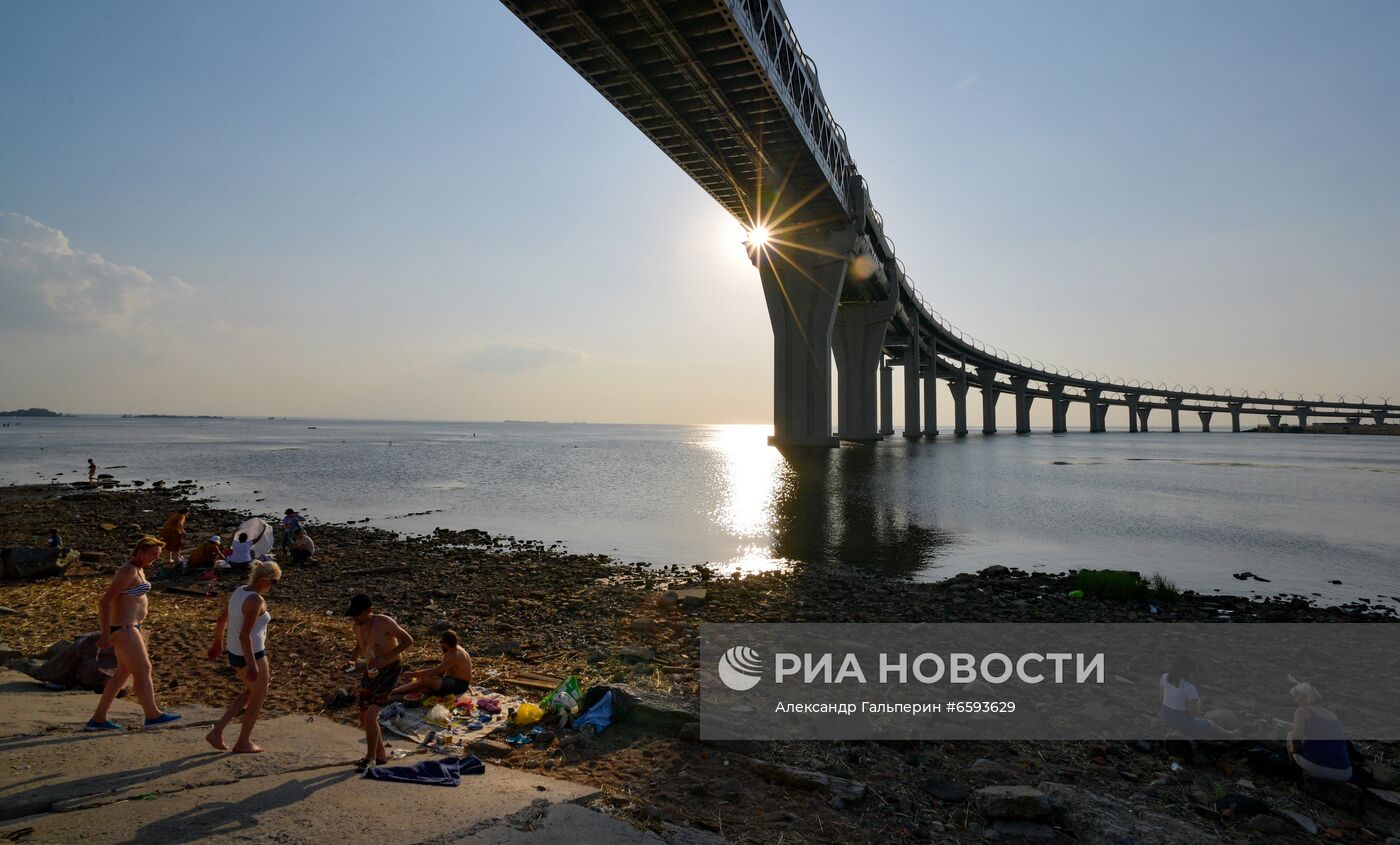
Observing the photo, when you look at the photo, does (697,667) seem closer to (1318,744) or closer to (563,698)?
(563,698)

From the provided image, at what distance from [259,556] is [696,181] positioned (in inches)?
1803

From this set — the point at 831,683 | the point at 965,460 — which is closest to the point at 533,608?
the point at 831,683

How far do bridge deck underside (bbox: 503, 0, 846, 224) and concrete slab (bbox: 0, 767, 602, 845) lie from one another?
33.3 metres

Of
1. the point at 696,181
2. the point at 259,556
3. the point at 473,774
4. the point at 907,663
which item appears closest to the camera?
the point at 473,774

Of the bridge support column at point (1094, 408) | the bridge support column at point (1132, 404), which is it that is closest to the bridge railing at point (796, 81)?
the bridge support column at point (1094, 408)

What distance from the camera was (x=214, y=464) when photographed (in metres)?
63.5

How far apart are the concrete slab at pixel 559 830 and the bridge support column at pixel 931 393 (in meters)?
125

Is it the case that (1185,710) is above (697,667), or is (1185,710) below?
above

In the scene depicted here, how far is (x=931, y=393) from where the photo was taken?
126 metres

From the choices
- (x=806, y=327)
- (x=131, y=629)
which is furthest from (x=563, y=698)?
(x=806, y=327)

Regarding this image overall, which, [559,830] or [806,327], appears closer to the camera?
[559,830]

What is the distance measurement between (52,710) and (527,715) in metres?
4.94

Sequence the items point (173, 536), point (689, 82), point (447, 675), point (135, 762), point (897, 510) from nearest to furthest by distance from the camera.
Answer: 1. point (135, 762)
2. point (447, 675)
3. point (173, 536)
4. point (897, 510)
5. point (689, 82)

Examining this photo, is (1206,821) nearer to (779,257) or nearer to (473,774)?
(473,774)
